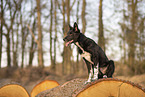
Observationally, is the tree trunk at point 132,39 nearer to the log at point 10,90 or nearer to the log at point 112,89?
the log at point 10,90

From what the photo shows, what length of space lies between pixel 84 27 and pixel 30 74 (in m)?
5.71

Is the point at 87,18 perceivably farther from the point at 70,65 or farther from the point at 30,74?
the point at 30,74

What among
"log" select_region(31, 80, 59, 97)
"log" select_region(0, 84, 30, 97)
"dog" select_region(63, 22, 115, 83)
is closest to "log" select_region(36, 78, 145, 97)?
"dog" select_region(63, 22, 115, 83)

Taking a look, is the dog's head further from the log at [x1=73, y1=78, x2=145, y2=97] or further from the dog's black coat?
the log at [x1=73, y1=78, x2=145, y2=97]

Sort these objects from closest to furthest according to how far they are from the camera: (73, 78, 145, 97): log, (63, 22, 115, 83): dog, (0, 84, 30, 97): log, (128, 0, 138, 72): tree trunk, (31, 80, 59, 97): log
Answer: (73, 78, 145, 97): log < (63, 22, 115, 83): dog < (0, 84, 30, 97): log < (31, 80, 59, 97): log < (128, 0, 138, 72): tree trunk

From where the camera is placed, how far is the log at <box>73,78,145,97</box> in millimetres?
2842

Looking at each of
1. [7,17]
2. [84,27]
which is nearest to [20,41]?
[7,17]

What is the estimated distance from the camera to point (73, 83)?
3994 mm

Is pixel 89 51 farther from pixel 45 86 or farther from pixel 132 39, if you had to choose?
pixel 132 39

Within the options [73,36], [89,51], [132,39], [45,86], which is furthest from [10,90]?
[132,39]

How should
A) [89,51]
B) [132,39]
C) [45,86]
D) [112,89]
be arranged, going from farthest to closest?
[132,39] < [45,86] < [89,51] < [112,89]

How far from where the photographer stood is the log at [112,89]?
9.32 feet

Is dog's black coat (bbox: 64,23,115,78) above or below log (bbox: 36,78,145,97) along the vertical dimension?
above

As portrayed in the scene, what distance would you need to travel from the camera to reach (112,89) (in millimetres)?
2846
